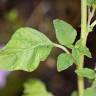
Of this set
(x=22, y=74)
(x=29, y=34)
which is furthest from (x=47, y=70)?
(x=29, y=34)

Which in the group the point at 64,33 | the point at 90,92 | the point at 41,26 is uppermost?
the point at 64,33

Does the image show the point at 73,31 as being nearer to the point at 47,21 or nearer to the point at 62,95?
the point at 62,95

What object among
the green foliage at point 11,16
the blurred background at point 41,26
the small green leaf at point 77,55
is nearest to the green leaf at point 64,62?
the small green leaf at point 77,55

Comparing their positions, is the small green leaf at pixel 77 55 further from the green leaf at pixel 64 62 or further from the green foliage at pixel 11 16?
the green foliage at pixel 11 16

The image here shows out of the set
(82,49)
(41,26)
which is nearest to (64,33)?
(82,49)

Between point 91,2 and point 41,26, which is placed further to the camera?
point 41,26

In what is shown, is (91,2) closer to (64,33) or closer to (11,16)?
(64,33)
